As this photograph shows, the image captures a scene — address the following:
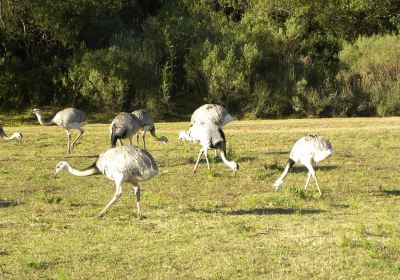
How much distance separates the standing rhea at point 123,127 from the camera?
65.9 feet

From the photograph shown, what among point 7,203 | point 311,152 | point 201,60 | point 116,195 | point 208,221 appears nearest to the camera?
point 208,221

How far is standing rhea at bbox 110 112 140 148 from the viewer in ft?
65.9

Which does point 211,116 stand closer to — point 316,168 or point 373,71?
point 316,168

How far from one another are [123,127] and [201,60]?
53.5ft

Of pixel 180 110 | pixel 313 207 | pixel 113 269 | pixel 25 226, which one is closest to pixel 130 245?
pixel 113 269

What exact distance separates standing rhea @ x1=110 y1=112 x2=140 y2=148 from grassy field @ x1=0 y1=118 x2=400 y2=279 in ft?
3.73

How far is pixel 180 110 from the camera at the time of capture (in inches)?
1467

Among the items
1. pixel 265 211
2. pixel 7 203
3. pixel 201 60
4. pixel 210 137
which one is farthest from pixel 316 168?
pixel 201 60

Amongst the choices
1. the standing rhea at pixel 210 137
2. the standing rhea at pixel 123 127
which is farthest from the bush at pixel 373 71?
the standing rhea at pixel 210 137

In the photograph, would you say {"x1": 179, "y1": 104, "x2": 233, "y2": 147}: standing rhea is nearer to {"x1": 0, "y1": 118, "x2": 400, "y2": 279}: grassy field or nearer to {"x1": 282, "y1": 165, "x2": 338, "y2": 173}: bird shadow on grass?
{"x1": 0, "y1": 118, "x2": 400, "y2": 279}: grassy field

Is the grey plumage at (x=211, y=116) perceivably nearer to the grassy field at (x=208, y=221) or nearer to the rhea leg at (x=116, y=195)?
the grassy field at (x=208, y=221)

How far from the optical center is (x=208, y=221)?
12.8 m

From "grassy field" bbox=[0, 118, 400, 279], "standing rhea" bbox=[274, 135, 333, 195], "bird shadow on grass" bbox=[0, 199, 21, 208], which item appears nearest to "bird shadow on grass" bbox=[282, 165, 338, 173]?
"grassy field" bbox=[0, 118, 400, 279]

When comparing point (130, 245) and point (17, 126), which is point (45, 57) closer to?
point (17, 126)
